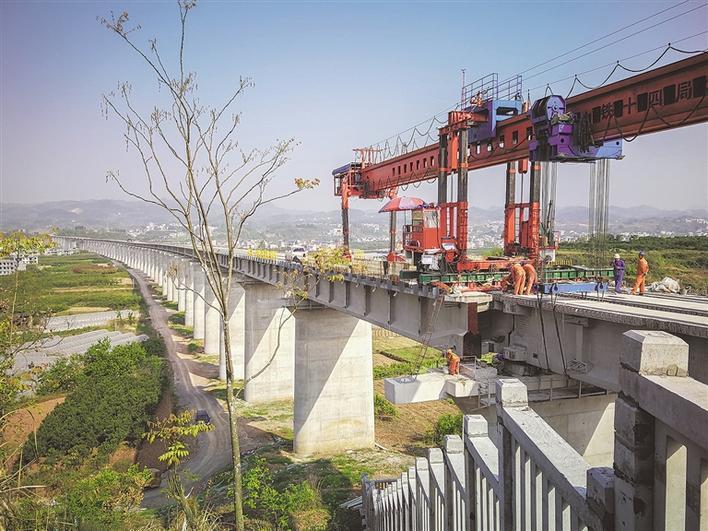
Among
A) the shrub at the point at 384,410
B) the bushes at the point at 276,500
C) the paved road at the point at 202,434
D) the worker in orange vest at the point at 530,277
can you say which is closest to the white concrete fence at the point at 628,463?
the worker in orange vest at the point at 530,277

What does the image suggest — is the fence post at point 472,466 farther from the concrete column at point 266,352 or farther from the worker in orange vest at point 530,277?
the concrete column at point 266,352

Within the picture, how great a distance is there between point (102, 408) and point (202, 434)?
678 centimetres

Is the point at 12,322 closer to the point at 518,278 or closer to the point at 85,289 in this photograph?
the point at 518,278

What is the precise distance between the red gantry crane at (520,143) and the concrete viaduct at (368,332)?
149 cm

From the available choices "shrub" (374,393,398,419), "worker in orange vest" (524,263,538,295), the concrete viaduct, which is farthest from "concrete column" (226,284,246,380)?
"worker in orange vest" (524,263,538,295)

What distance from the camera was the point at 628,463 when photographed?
2.74 m

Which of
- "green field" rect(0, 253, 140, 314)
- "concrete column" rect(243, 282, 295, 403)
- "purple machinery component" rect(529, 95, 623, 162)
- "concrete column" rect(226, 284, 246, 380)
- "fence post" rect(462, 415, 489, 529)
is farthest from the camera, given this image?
"green field" rect(0, 253, 140, 314)

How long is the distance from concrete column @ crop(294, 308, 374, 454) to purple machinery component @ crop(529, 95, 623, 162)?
57.3 ft

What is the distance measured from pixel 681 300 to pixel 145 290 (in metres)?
109

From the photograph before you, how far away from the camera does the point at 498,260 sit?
54.4 feet

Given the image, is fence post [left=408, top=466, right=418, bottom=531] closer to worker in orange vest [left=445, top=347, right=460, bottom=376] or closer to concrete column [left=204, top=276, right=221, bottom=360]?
worker in orange vest [left=445, top=347, right=460, bottom=376]

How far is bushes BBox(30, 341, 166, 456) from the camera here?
1050 inches

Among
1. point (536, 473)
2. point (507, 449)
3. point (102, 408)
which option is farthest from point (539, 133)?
point (102, 408)

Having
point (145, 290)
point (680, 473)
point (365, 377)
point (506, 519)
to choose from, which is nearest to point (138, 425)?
point (365, 377)
